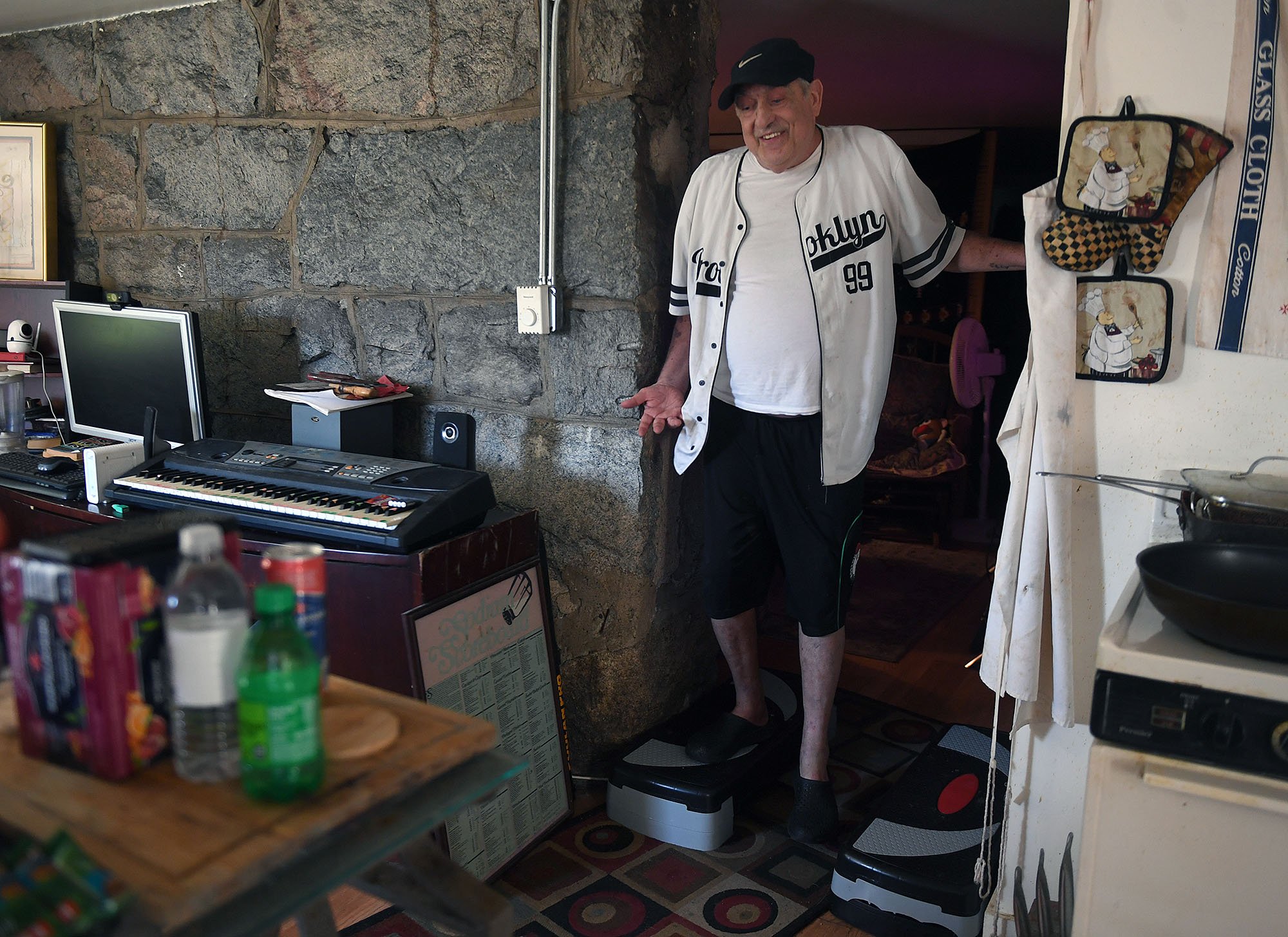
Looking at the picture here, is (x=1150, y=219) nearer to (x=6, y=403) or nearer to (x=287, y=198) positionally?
(x=287, y=198)

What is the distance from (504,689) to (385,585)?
0.36m

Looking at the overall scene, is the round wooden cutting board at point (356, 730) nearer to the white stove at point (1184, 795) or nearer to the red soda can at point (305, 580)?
the red soda can at point (305, 580)

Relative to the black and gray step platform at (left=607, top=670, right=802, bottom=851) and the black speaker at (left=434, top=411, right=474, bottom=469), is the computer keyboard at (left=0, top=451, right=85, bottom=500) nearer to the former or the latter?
A: the black speaker at (left=434, top=411, right=474, bottom=469)

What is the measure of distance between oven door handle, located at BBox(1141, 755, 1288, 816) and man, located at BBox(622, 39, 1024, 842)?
1121mm

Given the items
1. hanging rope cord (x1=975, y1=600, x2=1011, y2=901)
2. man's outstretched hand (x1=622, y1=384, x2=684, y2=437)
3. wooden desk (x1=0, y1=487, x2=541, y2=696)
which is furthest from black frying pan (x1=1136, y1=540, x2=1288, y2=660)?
wooden desk (x1=0, y1=487, x2=541, y2=696)

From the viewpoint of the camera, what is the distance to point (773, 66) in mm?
2061

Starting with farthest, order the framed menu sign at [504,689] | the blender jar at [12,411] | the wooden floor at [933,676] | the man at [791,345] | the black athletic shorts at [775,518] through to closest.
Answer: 1. the wooden floor at [933,676]
2. the blender jar at [12,411]
3. the black athletic shorts at [775,518]
4. the man at [791,345]
5. the framed menu sign at [504,689]

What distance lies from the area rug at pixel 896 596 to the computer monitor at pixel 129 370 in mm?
1843

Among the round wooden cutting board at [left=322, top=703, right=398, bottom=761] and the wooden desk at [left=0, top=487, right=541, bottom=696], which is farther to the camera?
the wooden desk at [left=0, top=487, right=541, bottom=696]

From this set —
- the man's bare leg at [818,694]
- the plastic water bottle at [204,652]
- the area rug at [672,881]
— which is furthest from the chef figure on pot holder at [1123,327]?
the plastic water bottle at [204,652]

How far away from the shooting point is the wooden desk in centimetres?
201

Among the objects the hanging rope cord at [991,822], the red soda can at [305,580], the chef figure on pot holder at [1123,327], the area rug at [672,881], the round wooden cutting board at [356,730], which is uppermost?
the chef figure on pot holder at [1123,327]

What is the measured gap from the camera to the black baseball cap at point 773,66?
6.76 ft

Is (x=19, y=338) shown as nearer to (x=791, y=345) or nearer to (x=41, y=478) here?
(x=41, y=478)
